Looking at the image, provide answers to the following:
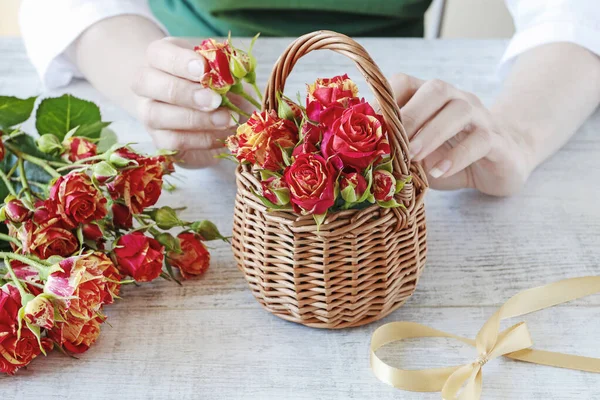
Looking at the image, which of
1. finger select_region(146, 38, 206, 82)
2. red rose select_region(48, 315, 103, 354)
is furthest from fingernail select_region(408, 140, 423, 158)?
red rose select_region(48, 315, 103, 354)

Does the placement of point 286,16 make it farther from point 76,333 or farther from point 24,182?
point 76,333

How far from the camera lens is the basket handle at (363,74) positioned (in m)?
0.55

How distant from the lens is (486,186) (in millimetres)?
852

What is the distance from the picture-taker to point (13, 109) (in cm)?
76

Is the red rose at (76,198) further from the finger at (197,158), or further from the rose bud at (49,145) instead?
the finger at (197,158)

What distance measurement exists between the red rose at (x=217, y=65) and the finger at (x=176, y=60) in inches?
0.7

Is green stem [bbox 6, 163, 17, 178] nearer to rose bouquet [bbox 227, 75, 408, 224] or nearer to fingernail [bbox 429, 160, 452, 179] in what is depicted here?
rose bouquet [bbox 227, 75, 408, 224]

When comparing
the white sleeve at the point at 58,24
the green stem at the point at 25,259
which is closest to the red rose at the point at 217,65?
the green stem at the point at 25,259

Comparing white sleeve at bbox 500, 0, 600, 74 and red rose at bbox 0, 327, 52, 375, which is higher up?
white sleeve at bbox 500, 0, 600, 74

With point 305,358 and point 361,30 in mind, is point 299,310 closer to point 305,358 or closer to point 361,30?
point 305,358

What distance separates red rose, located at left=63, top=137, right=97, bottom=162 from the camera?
29.0 inches

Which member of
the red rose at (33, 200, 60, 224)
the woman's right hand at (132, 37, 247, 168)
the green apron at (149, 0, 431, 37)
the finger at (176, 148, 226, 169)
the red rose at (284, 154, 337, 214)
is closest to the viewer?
the red rose at (284, 154, 337, 214)

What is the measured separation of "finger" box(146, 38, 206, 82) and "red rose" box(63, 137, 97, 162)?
0.12 meters

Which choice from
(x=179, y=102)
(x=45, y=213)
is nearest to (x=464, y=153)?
(x=179, y=102)
